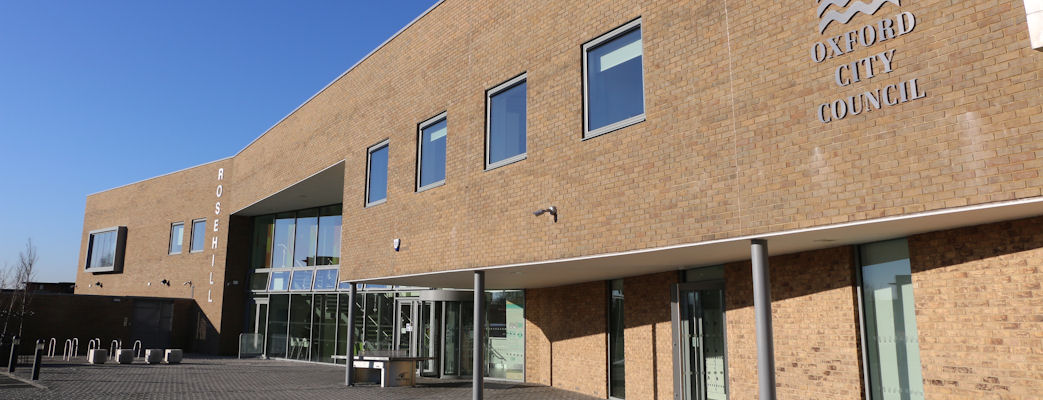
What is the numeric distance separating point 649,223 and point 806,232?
1.95 meters

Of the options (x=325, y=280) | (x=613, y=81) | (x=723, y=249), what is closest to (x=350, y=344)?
(x=325, y=280)

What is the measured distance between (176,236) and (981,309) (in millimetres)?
32705

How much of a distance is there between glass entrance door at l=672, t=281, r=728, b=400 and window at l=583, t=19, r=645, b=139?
3436mm

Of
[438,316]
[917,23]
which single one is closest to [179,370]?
[438,316]

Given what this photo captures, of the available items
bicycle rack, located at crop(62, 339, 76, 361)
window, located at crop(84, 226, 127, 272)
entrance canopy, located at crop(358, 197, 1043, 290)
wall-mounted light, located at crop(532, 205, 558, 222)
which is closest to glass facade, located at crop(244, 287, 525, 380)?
entrance canopy, located at crop(358, 197, 1043, 290)

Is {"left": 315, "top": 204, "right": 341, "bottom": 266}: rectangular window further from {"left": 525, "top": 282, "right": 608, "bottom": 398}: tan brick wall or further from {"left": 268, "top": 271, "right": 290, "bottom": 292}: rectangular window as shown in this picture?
{"left": 525, "top": 282, "right": 608, "bottom": 398}: tan brick wall

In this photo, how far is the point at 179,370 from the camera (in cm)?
2133

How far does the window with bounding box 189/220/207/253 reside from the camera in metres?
30.8

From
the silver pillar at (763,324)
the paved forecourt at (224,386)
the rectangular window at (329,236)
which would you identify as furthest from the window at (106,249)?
the silver pillar at (763,324)

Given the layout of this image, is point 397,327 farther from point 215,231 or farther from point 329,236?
point 215,231

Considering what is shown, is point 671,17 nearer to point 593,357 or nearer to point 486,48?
point 486,48

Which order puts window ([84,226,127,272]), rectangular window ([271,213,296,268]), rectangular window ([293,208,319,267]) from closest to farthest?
rectangular window ([293,208,319,267])
rectangular window ([271,213,296,268])
window ([84,226,127,272])

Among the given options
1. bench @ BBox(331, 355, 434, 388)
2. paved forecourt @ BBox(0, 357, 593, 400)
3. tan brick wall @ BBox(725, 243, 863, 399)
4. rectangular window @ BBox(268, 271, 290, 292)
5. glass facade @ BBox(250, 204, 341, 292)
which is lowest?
paved forecourt @ BBox(0, 357, 593, 400)

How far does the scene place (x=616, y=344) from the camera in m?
14.1
